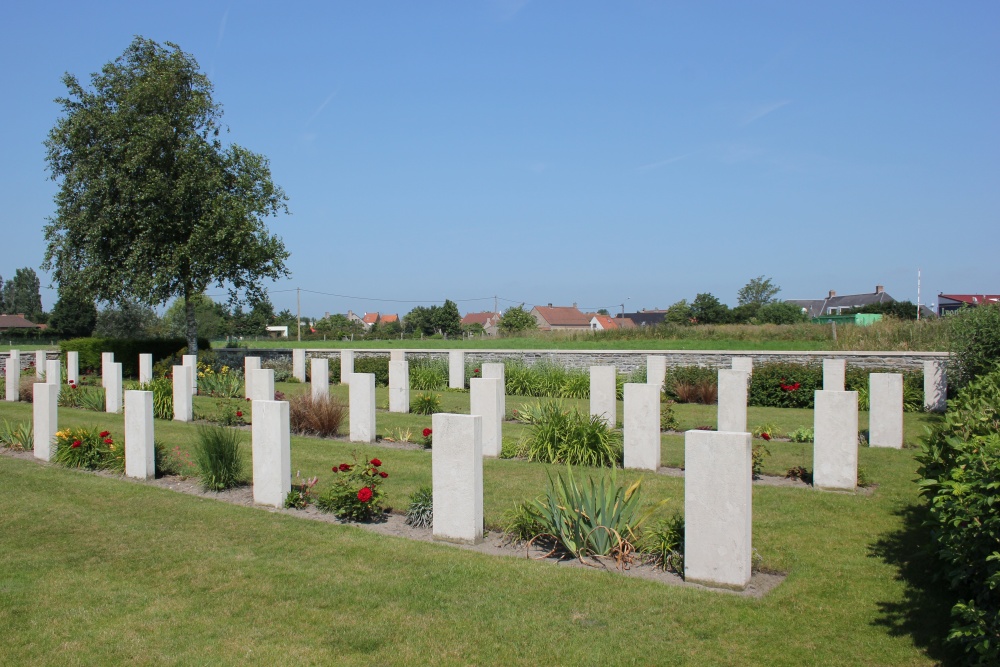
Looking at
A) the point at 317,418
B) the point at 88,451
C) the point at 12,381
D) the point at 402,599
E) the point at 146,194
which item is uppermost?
the point at 146,194

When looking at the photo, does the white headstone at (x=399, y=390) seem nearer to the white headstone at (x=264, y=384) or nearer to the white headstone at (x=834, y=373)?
the white headstone at (x=264, y=384)

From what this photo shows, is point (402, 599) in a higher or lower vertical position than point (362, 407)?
lower

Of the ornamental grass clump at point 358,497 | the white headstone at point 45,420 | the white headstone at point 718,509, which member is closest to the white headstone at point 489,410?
the ornamental grass clump at point 358,497

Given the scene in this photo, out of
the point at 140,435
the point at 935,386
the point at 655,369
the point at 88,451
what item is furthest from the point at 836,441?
the point at 88,451

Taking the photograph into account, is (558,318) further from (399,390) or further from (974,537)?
(974,537)

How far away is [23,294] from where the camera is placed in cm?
9638

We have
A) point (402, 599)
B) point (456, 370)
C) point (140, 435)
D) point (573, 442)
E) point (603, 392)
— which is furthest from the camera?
point (456, 370)

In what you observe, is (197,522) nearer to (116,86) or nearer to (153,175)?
(153,175)

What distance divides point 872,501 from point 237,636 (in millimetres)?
6359

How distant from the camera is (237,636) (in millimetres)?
4371

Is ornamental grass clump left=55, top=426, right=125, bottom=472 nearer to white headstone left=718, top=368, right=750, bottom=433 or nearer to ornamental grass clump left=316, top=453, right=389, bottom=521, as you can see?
ornamental grass clump left=316, top=453, right=389, bottom=521

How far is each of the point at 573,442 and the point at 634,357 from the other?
13822 millimetres

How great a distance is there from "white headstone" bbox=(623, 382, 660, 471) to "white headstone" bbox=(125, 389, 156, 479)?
19.5ft

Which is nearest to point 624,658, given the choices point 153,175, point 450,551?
point 450,551
